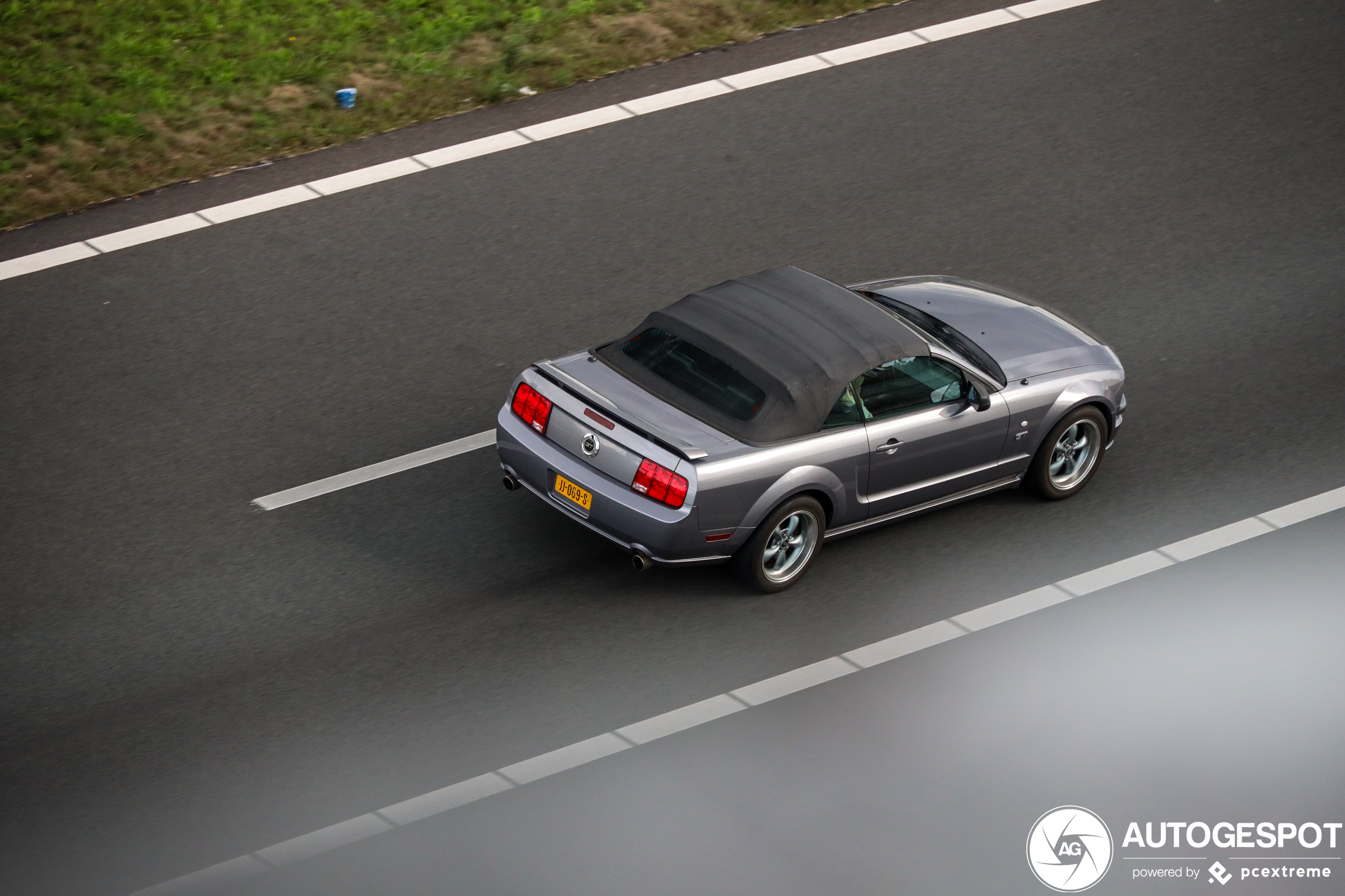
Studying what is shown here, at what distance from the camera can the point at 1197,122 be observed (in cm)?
1362

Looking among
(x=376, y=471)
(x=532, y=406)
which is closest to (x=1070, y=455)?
(x=532, y=406)

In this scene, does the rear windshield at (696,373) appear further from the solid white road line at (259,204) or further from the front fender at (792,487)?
the solid white road line at (259,204)

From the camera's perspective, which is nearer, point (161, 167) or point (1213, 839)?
point (1213, 839)

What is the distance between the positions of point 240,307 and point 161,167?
7.08ft

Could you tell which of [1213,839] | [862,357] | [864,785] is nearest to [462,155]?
[862,357]

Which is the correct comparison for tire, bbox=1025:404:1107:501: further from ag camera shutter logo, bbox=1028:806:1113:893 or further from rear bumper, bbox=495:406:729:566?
ag camera shutter logo, bbox=1028:806:1113:893

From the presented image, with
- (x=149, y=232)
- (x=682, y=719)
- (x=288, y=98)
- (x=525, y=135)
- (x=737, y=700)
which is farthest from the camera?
(x=288, y=98)

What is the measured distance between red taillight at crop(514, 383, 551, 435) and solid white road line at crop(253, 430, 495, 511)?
3.64ft

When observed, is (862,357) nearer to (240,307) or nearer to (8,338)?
(240,307)

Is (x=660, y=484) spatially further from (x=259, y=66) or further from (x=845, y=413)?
(x=259, y=66)

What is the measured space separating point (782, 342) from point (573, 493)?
4.54 feet

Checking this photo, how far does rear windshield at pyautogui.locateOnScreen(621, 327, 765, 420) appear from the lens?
854cm

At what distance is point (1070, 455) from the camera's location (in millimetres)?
9750

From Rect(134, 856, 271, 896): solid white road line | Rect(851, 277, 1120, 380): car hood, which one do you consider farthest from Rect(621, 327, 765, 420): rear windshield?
Rect(134, 856, 271, 896): solid white road line
